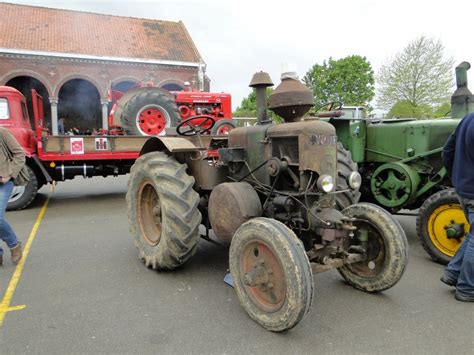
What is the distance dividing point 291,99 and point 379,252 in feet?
4.95

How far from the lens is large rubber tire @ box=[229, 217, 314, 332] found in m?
2.48

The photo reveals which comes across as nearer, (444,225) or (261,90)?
(261,90)

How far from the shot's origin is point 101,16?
2467 cm

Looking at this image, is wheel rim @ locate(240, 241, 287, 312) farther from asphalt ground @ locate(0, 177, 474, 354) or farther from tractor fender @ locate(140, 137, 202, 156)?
tractor fender @ locate(140, 137, 202, 156)

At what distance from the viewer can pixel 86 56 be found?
2108 cm

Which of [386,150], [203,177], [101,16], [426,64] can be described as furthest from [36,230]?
[426,64]

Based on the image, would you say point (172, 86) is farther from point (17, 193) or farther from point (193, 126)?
point (193, 126)

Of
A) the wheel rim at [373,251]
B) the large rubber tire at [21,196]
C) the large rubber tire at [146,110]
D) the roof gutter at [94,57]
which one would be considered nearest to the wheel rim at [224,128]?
the large rubber tire at [146,110]

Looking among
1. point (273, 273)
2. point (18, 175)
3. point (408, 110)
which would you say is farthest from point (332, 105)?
point (408, 110)

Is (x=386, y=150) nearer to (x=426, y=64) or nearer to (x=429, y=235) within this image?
(x=429, y=235)

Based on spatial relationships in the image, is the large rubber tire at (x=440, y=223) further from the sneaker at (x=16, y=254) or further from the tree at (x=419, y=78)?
the tree at (x=419, y=78)

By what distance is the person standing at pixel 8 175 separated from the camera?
4051mm

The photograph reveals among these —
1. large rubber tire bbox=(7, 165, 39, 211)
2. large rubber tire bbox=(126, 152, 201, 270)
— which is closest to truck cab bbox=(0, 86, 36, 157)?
large rubber tire bbox=(7, 165, 39, 211)

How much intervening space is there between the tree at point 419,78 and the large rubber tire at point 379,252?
23772mm
